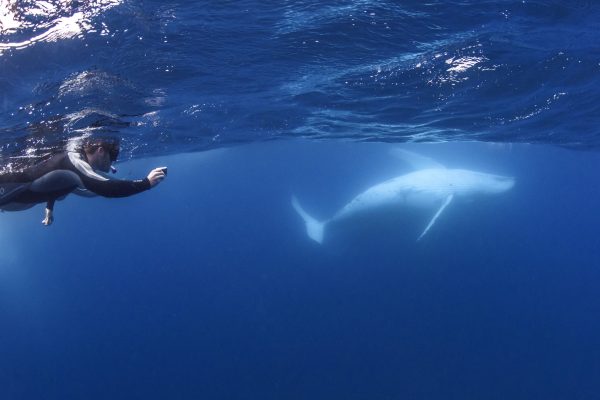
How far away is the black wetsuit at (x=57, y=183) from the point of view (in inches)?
227

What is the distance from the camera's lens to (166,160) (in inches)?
1032

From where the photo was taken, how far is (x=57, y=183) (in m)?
6.32

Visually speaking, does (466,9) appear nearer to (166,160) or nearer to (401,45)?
(401,45)

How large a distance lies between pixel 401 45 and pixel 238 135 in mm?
10053

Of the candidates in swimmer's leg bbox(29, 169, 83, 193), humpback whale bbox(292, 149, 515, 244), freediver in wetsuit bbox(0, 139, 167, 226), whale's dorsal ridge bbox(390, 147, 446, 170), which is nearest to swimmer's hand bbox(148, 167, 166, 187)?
freediver in wetsuit bbox(0, 139, 167, 226)

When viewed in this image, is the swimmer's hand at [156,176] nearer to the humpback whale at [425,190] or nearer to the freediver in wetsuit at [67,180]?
the freediver in wetsuit at [67,180]

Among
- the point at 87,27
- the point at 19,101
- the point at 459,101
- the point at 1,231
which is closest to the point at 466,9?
the point at 459,101

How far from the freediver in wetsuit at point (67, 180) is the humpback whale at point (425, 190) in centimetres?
1495

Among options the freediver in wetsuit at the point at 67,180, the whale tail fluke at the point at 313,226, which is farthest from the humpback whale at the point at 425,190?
the freediver in wetsuit at the point at 67,180

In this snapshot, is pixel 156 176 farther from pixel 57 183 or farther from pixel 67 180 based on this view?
pixel 57 183

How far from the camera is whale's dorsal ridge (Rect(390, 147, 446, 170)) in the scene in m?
25.8

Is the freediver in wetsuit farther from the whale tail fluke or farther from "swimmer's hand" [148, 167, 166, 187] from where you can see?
the whale tail fluke

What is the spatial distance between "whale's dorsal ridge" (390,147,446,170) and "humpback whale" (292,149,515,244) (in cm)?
237

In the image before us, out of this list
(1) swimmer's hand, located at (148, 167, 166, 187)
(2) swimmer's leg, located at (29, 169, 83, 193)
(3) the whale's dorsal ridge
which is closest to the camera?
(1) swimmer's hand, located at (148, 167, 166, 187)
